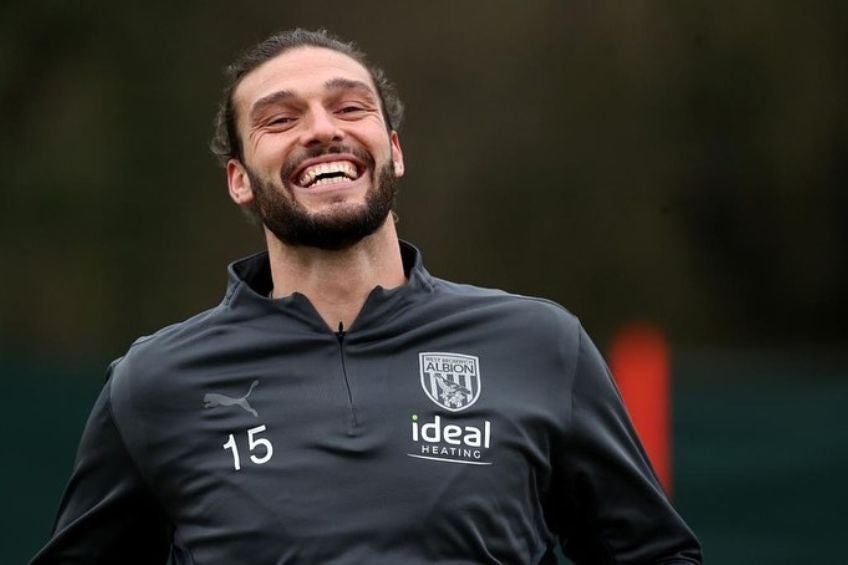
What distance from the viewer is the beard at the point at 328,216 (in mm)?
3102

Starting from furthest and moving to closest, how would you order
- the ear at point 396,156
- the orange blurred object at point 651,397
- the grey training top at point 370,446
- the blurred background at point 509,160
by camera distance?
the blurred background at point 509,160 → the orange blurred object at point 651,397 → the ear at point 396,156 → the grey training top at point 370,446

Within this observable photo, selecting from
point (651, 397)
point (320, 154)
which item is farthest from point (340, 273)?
point (651, 397)

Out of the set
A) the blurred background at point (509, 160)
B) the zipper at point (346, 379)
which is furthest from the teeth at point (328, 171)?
the blurred background at point (509, 160)

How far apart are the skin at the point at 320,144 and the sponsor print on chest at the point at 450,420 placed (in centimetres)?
18

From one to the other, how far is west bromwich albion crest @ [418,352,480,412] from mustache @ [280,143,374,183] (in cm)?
34

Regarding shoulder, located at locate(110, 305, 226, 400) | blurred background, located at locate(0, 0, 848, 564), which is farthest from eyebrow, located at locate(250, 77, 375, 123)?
blurred background, located at locate(0, 0, 848, 564)

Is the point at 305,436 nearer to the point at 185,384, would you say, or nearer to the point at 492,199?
the point at 185,384

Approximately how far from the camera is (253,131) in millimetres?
3250

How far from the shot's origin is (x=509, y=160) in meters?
7.47

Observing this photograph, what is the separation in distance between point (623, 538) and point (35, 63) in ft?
16.3

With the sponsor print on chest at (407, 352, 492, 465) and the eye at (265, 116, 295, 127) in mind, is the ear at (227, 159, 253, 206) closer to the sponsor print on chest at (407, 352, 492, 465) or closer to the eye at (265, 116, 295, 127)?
the eye at (265, 116, 295, 127)

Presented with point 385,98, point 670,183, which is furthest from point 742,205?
point 385,98

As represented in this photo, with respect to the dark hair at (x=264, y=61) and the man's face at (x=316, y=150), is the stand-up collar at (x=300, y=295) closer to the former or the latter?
the man's face at (x=316, y=150)

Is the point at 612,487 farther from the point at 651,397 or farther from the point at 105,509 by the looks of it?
the point at 651,397
